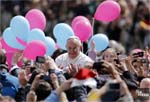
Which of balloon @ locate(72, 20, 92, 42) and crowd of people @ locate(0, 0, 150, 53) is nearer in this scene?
balloon @ locate(72, 20, 92, 42)

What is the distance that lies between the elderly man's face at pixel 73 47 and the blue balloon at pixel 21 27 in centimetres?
175

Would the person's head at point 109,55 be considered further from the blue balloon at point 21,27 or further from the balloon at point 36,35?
the blue balloon at point 21,27

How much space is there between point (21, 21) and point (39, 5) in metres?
7.35

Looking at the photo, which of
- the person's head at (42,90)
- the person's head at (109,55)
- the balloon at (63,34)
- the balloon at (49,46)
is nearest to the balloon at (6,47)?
the balloon at (49,46)

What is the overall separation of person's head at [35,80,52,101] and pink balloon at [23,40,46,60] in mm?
2950

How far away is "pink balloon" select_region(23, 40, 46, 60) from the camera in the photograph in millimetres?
15750

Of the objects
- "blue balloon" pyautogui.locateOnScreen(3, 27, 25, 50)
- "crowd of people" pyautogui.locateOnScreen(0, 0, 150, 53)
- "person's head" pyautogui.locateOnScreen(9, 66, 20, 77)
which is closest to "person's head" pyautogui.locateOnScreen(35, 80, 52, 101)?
"person's head" pyautogui.locateOnScreen(9, 66, 20, 77)

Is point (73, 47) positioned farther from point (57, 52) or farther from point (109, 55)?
point (57, 52)

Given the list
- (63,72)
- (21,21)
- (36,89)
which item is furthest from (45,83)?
(21,21)

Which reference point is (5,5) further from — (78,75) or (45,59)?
(78,75)

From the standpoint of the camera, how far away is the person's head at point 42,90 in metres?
12.6

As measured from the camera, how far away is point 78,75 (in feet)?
38.7

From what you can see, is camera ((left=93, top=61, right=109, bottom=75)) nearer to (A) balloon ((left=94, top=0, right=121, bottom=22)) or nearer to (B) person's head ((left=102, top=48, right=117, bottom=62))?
(B) person's head ((left=102, top=48, right=117, bottom=62))

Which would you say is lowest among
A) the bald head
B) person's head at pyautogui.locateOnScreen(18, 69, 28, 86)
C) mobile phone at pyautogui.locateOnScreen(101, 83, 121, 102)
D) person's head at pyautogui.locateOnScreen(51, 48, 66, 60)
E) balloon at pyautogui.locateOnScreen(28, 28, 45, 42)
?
mobile phone at pyautogui.locateOnScreen(101, 83, 121, 102)
